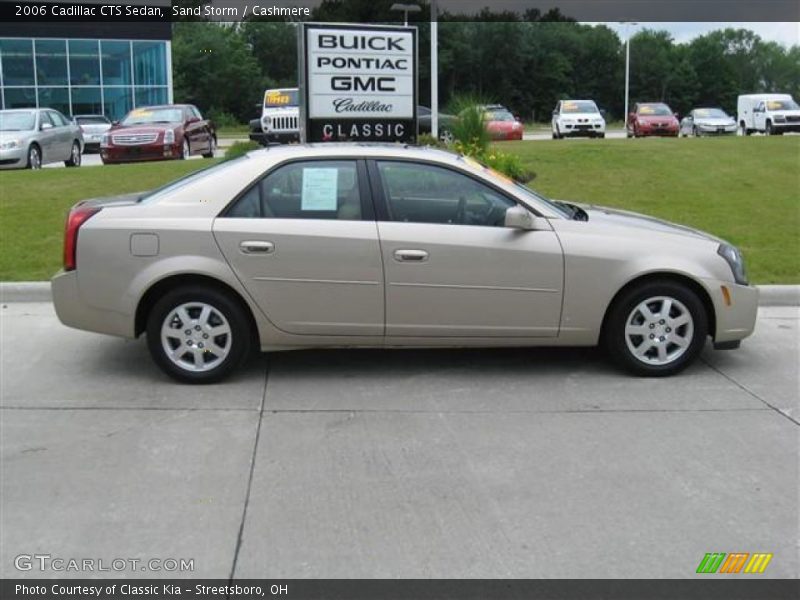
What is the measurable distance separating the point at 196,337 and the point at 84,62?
4022cm

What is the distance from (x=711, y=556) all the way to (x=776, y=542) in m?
0.34

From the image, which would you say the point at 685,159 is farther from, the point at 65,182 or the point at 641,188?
the point at 65,182

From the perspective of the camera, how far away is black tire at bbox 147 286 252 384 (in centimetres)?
582

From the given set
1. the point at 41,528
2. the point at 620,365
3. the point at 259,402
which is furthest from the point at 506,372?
the point at 41,528

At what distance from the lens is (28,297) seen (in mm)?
Result: 8031

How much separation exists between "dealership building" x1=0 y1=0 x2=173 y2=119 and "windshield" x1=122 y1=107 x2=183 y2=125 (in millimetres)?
20446

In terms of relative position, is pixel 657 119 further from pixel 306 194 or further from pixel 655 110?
pixel 306 194

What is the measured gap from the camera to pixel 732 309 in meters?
6.07

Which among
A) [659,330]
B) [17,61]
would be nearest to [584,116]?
[17,61]

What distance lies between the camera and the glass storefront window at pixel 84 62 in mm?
41531

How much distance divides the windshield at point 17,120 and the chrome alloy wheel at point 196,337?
15074 mm

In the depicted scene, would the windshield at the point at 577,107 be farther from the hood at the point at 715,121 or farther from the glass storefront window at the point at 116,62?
the glass storefront window at the point at 116,62

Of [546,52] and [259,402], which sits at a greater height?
[546,52]

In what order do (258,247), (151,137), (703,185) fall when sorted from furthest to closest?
(151,137) < (703,185) < (258,247)
